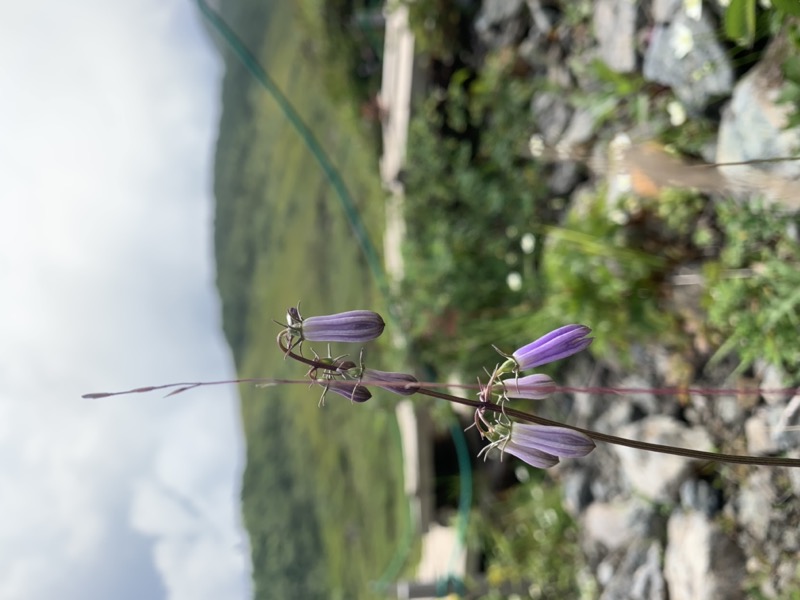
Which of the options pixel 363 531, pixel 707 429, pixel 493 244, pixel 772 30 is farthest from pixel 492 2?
pixel 363 531

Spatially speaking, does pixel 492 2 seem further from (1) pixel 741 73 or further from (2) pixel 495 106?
(1) pixel 741 73

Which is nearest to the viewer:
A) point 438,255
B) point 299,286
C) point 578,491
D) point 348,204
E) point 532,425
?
point 532,425

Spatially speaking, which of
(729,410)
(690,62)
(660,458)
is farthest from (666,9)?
(660,458)

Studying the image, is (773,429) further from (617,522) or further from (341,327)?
(341,327)

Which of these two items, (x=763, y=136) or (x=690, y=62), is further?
(x=690, y=62)

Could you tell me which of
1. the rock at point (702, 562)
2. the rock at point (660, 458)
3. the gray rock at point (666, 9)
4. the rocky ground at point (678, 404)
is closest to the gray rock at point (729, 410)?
the rocky ground at point (678, 404)

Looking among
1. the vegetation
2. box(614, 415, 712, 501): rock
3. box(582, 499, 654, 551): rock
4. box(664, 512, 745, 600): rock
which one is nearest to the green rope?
the vegetation

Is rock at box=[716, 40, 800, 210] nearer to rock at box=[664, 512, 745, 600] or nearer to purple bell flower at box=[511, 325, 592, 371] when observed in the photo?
purple bell flower at box=[511, 325, 592, 371]

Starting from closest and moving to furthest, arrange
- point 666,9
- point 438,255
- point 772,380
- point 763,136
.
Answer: point 763,136 < point 772,380 < point 666,9 < point 438,255
